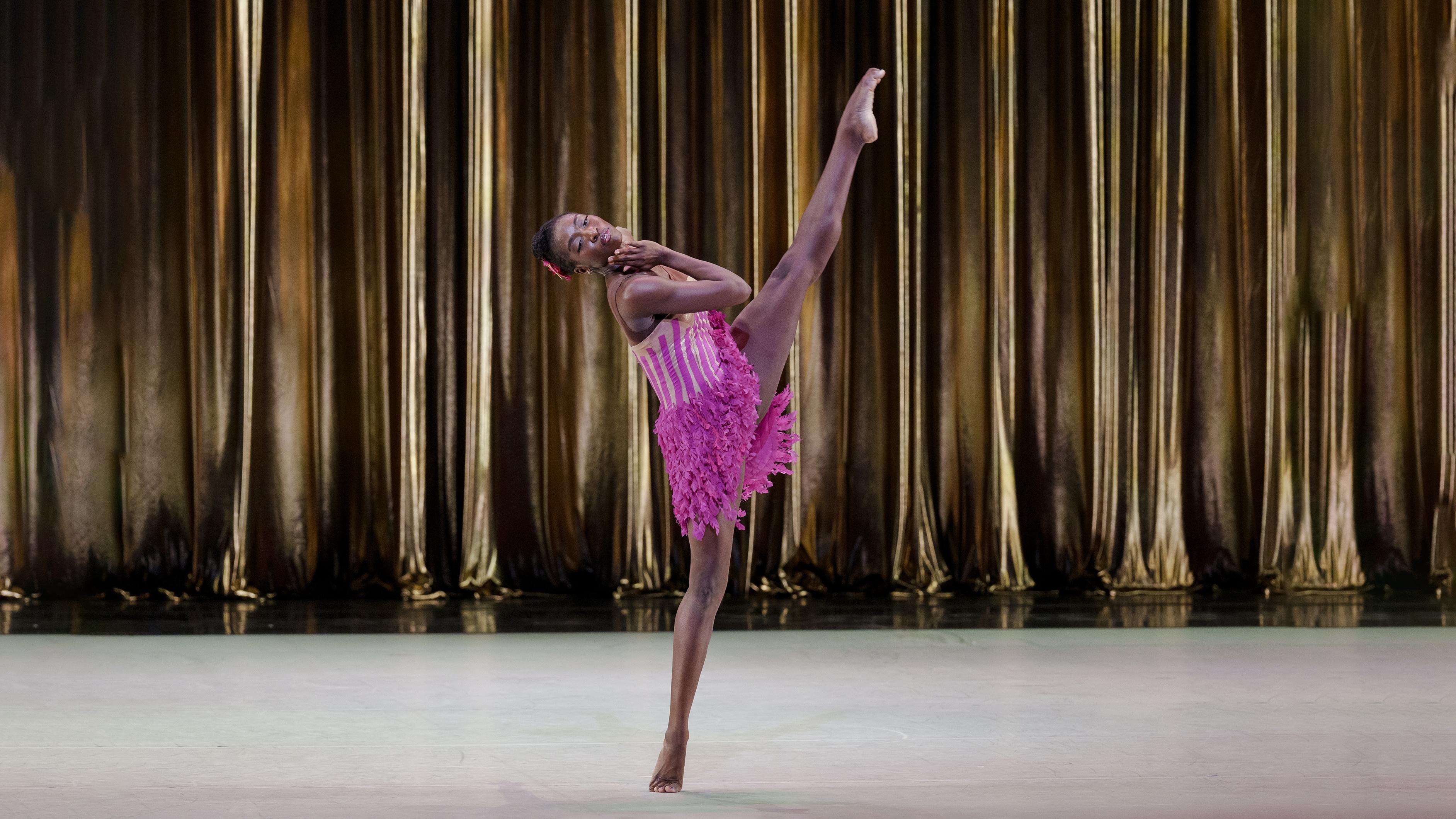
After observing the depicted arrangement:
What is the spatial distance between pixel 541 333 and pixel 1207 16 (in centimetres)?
277

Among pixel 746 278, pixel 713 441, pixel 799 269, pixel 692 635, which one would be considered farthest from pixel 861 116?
pixel 746 278

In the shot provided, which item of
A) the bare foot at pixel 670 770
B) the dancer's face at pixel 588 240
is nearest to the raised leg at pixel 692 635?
the bare foot at pixel 670 770

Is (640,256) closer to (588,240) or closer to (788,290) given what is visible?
(588,240)

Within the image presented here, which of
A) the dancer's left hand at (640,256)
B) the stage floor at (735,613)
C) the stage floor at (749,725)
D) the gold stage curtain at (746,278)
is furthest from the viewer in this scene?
the gold stage curtain at (746,278)

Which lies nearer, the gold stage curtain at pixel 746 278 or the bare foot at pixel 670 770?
the bare foot at pixel 670 770

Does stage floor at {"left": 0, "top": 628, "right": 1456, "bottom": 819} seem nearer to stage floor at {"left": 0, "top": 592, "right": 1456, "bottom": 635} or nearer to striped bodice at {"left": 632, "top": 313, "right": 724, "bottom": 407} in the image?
stage floor at {"left": 0, "top": 592, "right": 1456, "bottom": 635}

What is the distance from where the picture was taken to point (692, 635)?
2.17 metres

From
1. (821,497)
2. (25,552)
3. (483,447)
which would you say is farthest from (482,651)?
(25,552)

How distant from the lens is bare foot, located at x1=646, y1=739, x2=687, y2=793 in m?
2.09

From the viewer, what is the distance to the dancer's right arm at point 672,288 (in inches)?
83.4

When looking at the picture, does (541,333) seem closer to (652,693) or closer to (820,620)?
(820,620)

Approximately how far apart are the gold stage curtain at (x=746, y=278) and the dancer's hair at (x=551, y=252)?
9.14ft

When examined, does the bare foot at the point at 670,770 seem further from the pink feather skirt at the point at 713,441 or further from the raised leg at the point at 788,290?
the raised leg at the point at 788,290

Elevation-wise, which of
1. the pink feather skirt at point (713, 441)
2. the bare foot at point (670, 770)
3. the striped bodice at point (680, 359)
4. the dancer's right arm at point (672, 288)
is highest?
the dancer's right arm at point (672, 288)
